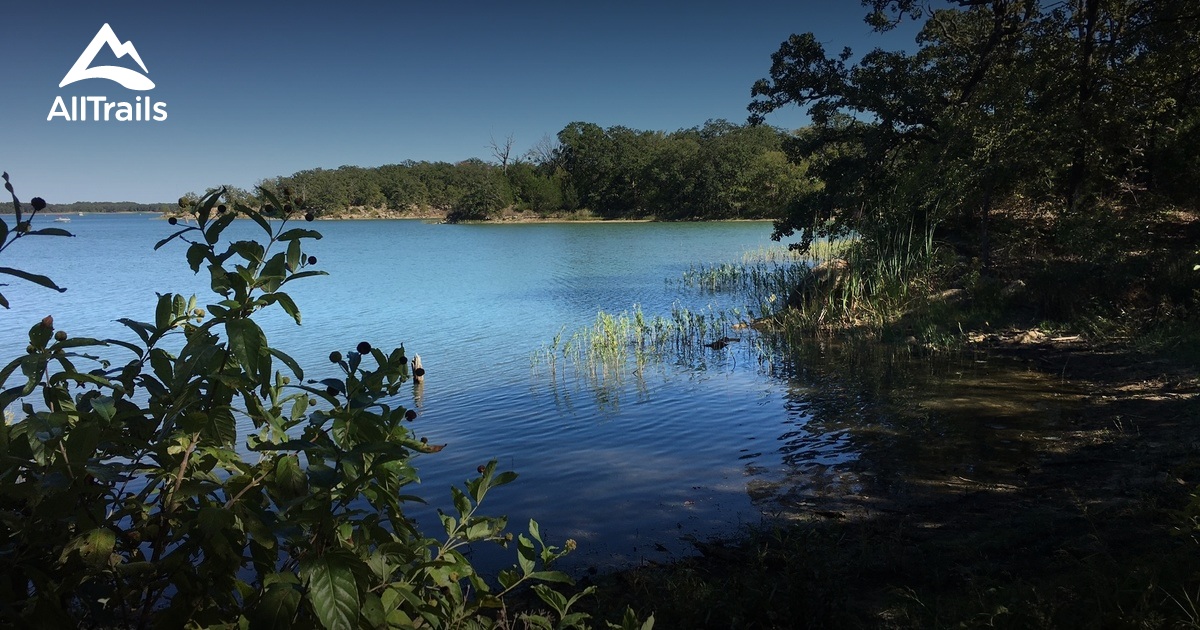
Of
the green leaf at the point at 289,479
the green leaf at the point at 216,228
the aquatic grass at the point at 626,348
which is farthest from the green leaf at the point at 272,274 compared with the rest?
the aquatic grass at the point at 626,348

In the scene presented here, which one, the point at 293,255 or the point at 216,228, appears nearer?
the point at 216,228

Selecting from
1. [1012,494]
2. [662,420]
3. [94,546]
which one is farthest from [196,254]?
[662,420]

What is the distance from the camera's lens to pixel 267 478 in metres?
2.43

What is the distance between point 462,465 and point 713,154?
101 m

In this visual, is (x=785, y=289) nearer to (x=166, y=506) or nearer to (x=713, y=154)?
(x=166, y=506)

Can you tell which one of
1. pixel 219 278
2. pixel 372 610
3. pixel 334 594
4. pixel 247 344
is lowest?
pixel 372 610

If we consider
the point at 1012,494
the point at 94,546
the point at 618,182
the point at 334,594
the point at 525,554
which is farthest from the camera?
the point at 618,182

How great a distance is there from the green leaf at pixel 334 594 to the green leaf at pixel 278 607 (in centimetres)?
10

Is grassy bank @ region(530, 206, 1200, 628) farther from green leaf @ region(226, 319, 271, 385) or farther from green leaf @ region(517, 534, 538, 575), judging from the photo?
green leaf @ region(226, 319, 271, 385)

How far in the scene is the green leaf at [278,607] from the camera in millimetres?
2068

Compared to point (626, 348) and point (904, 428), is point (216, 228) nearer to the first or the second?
point (904, 428)

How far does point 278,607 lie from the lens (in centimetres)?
208

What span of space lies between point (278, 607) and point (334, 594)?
22 cm

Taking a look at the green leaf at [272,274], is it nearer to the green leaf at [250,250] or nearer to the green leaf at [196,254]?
the green leaf at [250,250]
